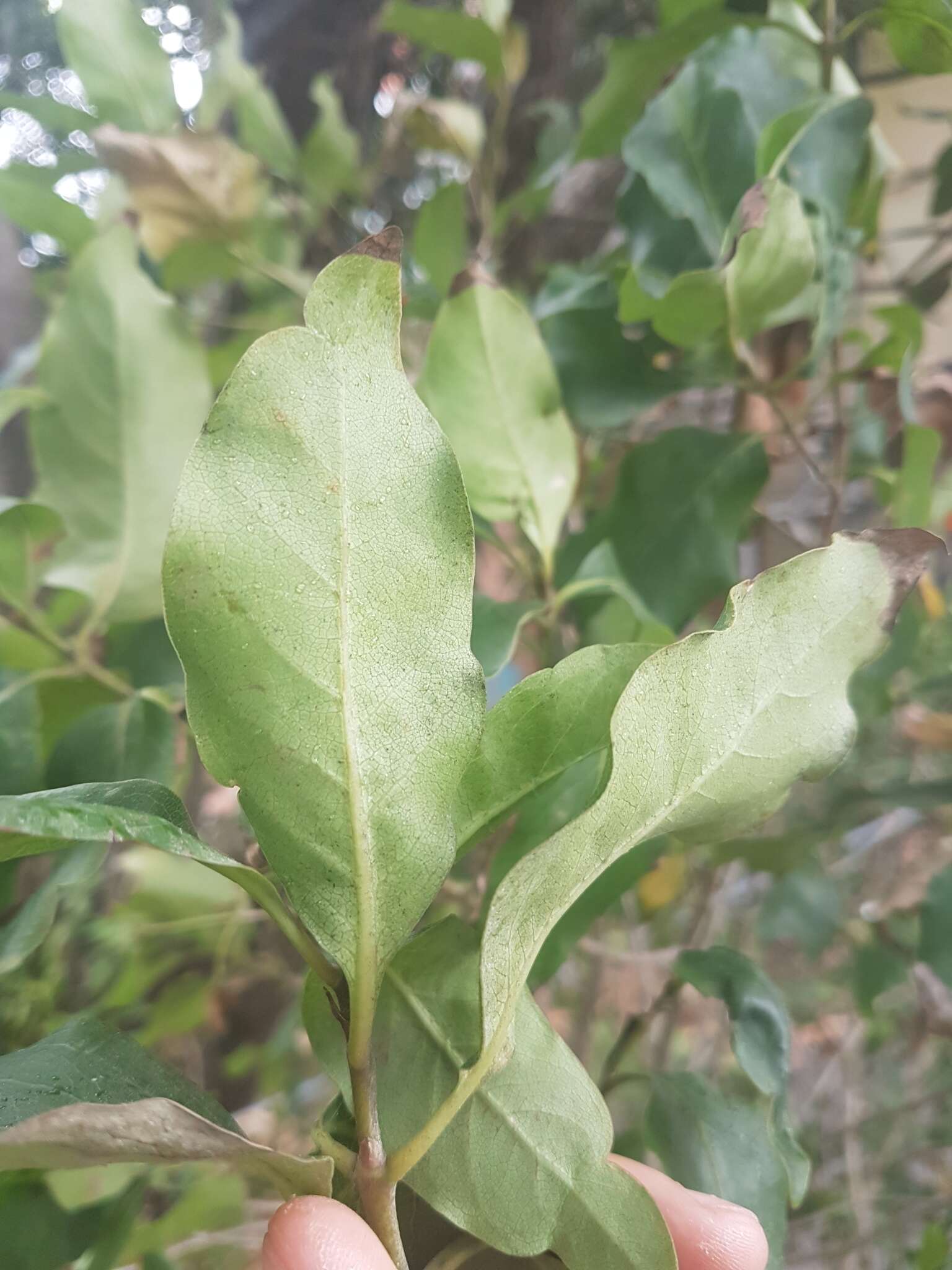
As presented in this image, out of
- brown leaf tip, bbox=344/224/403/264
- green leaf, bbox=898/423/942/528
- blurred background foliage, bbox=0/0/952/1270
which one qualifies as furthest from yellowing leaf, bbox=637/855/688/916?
brown leaf tip, bbox=344/224/403/264

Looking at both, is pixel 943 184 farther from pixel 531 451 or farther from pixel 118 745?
pixel 118 745

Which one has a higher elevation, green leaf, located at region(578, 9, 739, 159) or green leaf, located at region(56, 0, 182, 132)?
green leaf, located at region(56, 0, 182, 132)

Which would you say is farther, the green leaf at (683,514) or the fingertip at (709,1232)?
the green leaf at (683,514)

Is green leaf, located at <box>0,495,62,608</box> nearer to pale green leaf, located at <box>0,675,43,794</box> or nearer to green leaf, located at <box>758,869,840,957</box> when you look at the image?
pale green leaf, located at <box>0,675,43,794</box>

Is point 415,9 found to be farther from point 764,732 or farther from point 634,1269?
point 634,1269

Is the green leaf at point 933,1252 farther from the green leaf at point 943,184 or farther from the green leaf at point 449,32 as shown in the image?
the green leaf at point 449,32

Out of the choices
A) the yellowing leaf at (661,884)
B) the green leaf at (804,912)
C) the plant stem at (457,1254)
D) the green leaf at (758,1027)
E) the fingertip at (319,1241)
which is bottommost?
the green leaf at (804,912)

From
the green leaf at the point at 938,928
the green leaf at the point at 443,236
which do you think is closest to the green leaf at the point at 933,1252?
the green leaf at the point at 938,928
